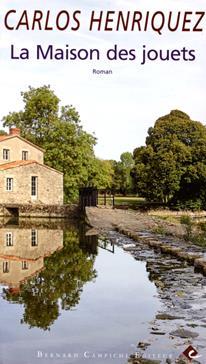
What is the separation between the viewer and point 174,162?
40938mm

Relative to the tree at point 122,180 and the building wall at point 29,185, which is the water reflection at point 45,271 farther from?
the tree at point 122,180

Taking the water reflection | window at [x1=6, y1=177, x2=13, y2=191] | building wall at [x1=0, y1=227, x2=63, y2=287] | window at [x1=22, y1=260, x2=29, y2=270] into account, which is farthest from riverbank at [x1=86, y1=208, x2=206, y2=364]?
window at [x1=6, y1=177, x2=13, y2=191]

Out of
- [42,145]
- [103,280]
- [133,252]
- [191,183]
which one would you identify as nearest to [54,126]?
[42,145]

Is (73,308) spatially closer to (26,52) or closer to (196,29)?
(26,52)

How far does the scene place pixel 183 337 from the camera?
6.84 m

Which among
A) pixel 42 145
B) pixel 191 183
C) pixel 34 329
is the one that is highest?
pixel 42 145

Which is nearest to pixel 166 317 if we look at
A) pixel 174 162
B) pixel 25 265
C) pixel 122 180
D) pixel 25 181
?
pixel 25 265

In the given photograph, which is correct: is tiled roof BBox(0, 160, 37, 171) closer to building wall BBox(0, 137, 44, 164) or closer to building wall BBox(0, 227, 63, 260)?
building wall BBox(0, 137, 44, 164)

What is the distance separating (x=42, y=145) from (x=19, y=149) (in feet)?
15.4

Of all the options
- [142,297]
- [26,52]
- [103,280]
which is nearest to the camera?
[142,297]

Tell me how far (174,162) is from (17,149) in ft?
41.2

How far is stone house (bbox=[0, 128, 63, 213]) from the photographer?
35312 millimetres

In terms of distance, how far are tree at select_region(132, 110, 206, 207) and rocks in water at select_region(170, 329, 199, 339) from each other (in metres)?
33.9

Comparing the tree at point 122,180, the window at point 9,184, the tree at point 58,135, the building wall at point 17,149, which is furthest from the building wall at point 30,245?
the tree at point 122,180
